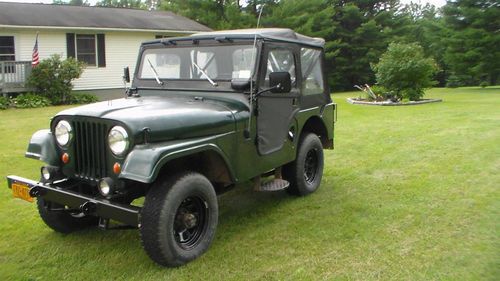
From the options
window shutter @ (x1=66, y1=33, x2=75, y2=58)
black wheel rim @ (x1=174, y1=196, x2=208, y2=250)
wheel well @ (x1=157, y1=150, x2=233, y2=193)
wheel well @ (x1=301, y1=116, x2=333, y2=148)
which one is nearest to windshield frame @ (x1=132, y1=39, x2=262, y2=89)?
wheel well @ (x1=157, y1=150, x2=233, y2=193)

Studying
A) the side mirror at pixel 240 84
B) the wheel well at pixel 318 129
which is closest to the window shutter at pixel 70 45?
the wheel well at pixel 318 129

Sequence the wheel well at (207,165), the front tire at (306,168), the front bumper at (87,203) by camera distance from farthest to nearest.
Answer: the front tire at (306,168) → the wheel well at (207,165) → the front bumper at (87,203)

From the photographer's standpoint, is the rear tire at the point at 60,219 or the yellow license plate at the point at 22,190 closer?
the yellow license plate at the point at 22,190

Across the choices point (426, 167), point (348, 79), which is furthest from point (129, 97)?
point (348, 79)

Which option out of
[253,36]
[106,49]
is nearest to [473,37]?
[106,49]

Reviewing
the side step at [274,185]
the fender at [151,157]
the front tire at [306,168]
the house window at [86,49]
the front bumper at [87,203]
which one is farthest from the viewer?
the house window at [86,49]

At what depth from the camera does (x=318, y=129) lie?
20.0ft

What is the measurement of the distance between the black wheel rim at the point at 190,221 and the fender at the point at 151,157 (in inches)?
16.7

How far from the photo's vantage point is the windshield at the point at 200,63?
4.58 meters

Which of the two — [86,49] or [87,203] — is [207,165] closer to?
[87,203]

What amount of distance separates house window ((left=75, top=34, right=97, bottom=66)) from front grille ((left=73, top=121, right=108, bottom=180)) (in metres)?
16.0

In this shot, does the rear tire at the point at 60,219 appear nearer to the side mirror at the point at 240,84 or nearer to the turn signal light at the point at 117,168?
the turn signal light at the point at 117,168

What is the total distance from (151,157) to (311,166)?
9.63 feet

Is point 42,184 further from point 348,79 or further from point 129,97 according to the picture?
point 348,79
